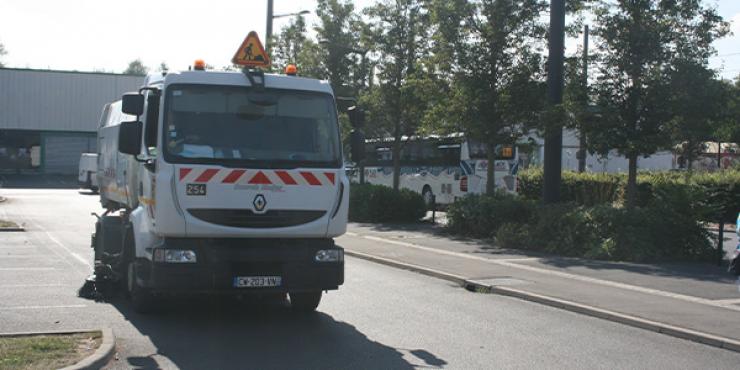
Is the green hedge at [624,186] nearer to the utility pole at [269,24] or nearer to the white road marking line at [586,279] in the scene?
the white road marking line at [586,279]

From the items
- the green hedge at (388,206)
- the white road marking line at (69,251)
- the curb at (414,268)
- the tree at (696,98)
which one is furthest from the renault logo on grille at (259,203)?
the green hedge at (388,206)

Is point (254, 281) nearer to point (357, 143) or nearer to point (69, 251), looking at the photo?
point (357, 143)

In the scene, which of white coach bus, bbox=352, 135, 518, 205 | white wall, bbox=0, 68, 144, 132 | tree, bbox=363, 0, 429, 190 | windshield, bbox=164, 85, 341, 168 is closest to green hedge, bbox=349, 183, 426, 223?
tree, bbox=363, 0, 429, 190

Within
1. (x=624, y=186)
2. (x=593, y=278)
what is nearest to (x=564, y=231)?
(x=593, y=278)

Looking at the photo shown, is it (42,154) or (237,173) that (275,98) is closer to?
(237,173)

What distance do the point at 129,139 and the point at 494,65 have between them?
521 inches

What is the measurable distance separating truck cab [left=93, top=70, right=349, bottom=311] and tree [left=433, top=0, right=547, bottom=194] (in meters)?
11.4

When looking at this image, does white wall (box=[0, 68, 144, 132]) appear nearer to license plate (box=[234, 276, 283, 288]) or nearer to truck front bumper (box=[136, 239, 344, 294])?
truck front bumper (box=[136, 239, 344, 294])

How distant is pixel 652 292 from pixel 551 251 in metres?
5.03

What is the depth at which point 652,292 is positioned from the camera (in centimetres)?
1229

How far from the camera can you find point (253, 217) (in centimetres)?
902

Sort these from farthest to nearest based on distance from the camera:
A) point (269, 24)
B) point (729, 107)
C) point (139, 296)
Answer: point (269, 24) < point (729, 107) < point (139, 296)

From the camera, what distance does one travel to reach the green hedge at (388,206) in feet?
82.8

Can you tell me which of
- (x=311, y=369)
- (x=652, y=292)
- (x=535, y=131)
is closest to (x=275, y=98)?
(x=311, y=369)
